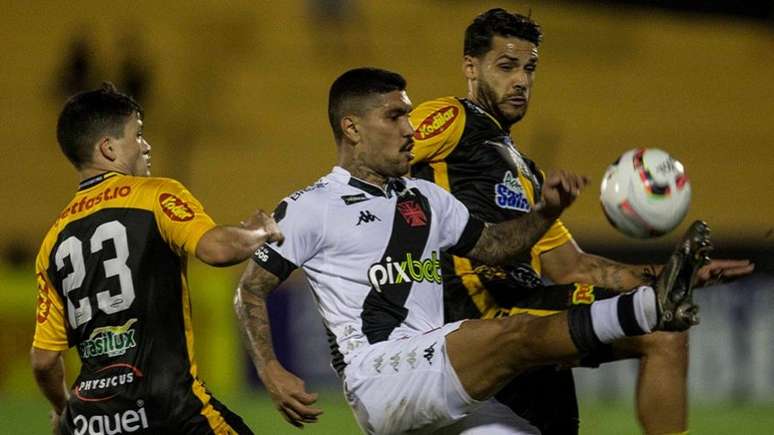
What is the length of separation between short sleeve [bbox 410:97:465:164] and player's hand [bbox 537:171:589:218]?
3.06ft

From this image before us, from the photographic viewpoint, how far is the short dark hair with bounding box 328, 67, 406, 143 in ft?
18.2

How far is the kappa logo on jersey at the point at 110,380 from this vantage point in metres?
4.91

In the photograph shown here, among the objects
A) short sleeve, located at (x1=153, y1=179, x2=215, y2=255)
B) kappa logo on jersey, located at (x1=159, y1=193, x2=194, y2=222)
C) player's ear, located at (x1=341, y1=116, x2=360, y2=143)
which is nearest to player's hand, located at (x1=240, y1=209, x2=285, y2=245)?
short sleeve, located at (x1=153, y1=179, x2=215, y2=255)

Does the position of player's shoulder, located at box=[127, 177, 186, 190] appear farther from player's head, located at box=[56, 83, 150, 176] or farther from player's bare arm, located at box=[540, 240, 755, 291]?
player's bare arm, located at box=[540, 240, 755, 291]

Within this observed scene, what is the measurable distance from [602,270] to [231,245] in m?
2.51

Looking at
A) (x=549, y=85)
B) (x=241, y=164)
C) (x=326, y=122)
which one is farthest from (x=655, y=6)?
(x=241, y=164)

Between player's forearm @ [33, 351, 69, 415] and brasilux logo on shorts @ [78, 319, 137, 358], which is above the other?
brasilux logo on shorts @ [78, 319, 137, 358]

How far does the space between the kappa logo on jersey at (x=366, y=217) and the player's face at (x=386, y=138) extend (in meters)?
0.23

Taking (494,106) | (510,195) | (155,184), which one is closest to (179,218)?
(155,184)

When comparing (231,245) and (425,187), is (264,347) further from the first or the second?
(425,187)

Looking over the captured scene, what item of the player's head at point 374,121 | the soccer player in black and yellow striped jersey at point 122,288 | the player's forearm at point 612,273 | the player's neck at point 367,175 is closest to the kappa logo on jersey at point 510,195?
the player's forearm at point 612,273

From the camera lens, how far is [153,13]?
18.2 metres

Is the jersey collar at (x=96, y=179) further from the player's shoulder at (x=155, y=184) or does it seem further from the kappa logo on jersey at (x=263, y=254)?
the kappa logo on jersey at (x=263, y=254)

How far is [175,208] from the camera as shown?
478cm
